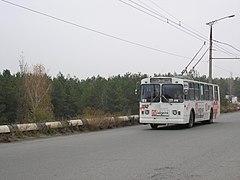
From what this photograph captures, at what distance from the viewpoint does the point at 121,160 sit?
11875 millimetres

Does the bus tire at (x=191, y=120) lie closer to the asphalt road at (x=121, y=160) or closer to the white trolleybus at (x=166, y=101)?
the white trolleybus at (x=166, y=101)

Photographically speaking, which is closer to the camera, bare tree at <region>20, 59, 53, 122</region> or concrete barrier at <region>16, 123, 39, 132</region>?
concrete barrier at <region>16, 123, 39, 132</region>

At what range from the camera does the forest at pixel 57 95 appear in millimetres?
72562

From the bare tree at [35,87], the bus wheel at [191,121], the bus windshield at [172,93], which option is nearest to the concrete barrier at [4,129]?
the bus windshield at [172,93]

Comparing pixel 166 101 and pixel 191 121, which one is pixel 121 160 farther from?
pixel 191 121

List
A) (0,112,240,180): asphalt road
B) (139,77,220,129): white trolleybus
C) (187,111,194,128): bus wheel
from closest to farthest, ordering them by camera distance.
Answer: (0,112,240,180): asphalt road → (139,77,220,129): white trolleybus → (187,111,194,128): bus wheel

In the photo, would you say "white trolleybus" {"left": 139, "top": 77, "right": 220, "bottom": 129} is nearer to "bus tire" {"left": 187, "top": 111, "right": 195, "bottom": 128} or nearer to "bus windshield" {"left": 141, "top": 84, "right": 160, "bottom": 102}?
"bus windshield" {"left": 141, "top": 84, "right": 160, "bottom": 102}

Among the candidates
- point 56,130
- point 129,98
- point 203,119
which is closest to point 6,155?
point 56,130

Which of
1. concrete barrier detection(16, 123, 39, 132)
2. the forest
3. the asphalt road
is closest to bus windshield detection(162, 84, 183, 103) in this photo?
the asphalt road

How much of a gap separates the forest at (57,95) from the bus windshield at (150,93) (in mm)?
25049

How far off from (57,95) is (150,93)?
2778 inches

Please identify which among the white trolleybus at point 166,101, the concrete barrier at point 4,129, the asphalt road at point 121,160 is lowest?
the asphalt road at point 121,160

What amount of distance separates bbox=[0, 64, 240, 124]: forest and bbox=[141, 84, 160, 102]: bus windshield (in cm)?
2505

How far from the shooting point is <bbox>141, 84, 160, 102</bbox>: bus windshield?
24.3 m
